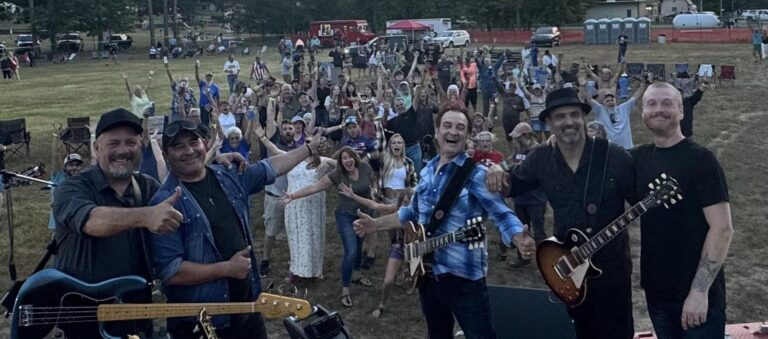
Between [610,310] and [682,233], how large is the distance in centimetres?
64

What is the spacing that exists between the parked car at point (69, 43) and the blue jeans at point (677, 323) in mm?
62669

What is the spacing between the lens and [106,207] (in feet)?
11.9

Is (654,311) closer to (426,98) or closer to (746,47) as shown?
(426,98)

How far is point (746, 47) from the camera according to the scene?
138 feet

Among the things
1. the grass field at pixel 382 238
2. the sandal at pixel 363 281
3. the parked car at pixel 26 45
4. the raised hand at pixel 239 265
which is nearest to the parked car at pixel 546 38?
the grass field at pixel 382 238

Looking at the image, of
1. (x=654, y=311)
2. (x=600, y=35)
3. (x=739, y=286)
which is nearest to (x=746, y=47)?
(x=600, y=35)

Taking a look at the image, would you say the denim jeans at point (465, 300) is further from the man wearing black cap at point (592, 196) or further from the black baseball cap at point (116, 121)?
the black baseball cap at point (116, 121)

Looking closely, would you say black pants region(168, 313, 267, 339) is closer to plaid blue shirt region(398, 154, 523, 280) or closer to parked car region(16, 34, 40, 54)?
plaid blue shirt region(398, 154, 523, 280)

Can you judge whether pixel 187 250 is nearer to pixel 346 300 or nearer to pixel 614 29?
pixel 346 300

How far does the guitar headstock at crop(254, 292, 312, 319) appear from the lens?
13.3 feet

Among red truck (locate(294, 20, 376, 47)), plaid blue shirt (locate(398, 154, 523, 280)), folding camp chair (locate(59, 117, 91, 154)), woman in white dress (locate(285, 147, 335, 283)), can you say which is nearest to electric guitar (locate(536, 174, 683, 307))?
plaid blue shirt (locate(398, 154, 523, 280))

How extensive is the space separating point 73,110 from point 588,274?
25293 millimetres

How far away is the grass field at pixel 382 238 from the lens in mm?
7688

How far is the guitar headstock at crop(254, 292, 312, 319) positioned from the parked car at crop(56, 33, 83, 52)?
6167 cm
